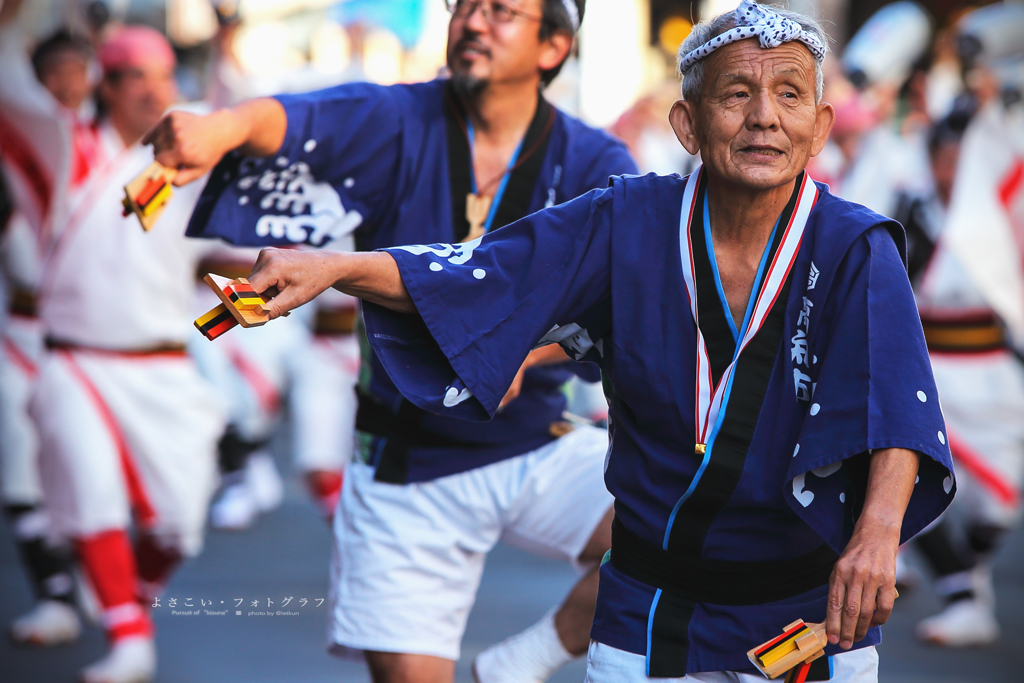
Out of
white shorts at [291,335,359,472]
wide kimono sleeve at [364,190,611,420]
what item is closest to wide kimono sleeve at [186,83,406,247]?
wide kimono sleeve at [364,190,611,420]

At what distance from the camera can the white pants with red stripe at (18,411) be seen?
15.9 ft

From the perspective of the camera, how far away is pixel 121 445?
171 inches

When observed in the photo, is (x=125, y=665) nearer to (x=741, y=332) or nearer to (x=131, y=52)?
(x=131, y=52)

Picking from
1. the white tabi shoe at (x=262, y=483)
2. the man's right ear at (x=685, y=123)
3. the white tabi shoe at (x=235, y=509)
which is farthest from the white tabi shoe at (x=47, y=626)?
the man's right ear at (x=685, y=123)

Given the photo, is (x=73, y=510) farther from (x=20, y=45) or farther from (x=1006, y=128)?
(x=1006, y=128)

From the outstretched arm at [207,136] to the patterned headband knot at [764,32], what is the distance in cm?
103

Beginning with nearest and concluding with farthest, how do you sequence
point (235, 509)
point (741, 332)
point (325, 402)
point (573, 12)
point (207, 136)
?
1. point (741, 332)
2. point (207, 136)
3. point (573, 12)
4. point (325, 402)
5. point (235, 509)

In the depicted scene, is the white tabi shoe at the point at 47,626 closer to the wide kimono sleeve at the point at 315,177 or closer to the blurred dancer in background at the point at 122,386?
the blurred dancer in background at the point at 122,386

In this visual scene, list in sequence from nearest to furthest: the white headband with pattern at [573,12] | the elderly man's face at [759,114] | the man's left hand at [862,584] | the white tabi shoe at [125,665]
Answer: the man's left hand at [862,584] → the elderly man's face at [759,114] → the white headband with pattern at [573,12] → the white tabi shoe at [125,665]

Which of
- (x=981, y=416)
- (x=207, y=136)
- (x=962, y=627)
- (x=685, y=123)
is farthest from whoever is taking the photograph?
(x=981, y=416)

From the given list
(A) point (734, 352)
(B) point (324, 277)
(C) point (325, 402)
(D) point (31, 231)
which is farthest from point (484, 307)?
(C) point (325, 402)

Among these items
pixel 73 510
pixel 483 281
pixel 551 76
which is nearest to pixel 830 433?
pixel 483 281

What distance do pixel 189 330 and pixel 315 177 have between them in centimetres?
224

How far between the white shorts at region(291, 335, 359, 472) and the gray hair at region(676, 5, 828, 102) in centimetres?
389
